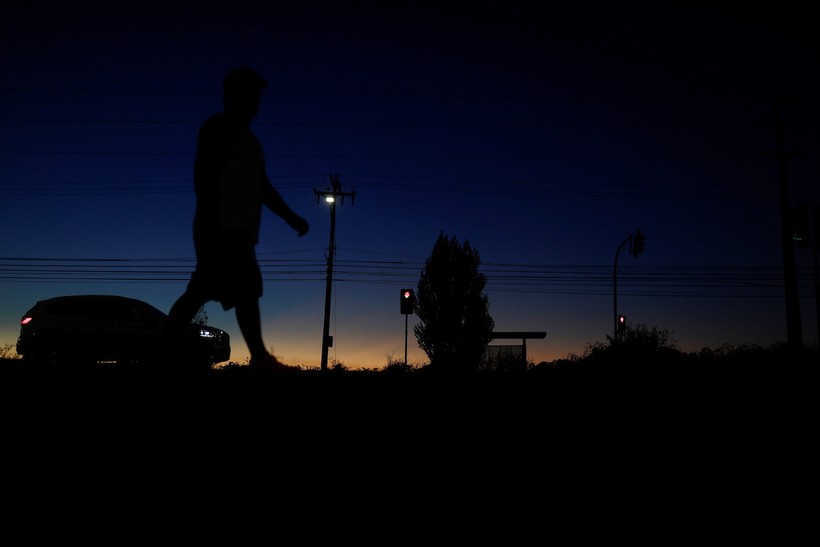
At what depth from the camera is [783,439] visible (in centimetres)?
357

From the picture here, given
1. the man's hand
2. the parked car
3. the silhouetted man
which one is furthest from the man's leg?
the parked car

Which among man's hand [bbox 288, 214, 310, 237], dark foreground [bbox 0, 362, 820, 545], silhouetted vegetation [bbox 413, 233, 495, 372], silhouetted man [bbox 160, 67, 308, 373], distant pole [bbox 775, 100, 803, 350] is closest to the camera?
dark foreground [bbox 0, 362, 820, 545]

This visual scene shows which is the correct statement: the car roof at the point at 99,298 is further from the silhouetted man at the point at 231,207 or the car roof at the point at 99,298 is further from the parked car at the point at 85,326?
the silhouetted man at the point at 231,207

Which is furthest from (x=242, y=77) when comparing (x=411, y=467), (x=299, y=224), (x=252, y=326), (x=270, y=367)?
(x=411, y=467)

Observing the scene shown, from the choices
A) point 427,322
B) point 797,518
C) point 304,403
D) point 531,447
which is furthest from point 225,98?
point 427,322

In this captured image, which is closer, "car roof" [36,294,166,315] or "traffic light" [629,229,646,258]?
"car roof" [36,294,166,315]

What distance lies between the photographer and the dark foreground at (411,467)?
257cm

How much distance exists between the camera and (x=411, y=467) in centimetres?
314

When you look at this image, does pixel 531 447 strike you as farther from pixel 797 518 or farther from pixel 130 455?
pixel 130 455

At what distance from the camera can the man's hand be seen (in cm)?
449

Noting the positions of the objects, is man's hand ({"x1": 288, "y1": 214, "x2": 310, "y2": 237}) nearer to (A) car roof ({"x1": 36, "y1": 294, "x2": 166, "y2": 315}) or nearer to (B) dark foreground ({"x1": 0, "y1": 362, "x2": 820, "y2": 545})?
(B) dark foreground ({"x1": 0, "y1": 362, "x2": 820, "y2": 545})

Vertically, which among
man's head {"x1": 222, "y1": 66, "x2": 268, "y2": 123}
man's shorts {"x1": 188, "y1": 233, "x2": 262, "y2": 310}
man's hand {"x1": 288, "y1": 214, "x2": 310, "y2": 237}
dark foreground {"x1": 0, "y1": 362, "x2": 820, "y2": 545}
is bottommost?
dark foreground {"x1": 0, "y1": 362, "x2": 820, "y2": 545}

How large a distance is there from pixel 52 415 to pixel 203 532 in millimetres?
1900

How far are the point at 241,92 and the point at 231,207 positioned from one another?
86cm
